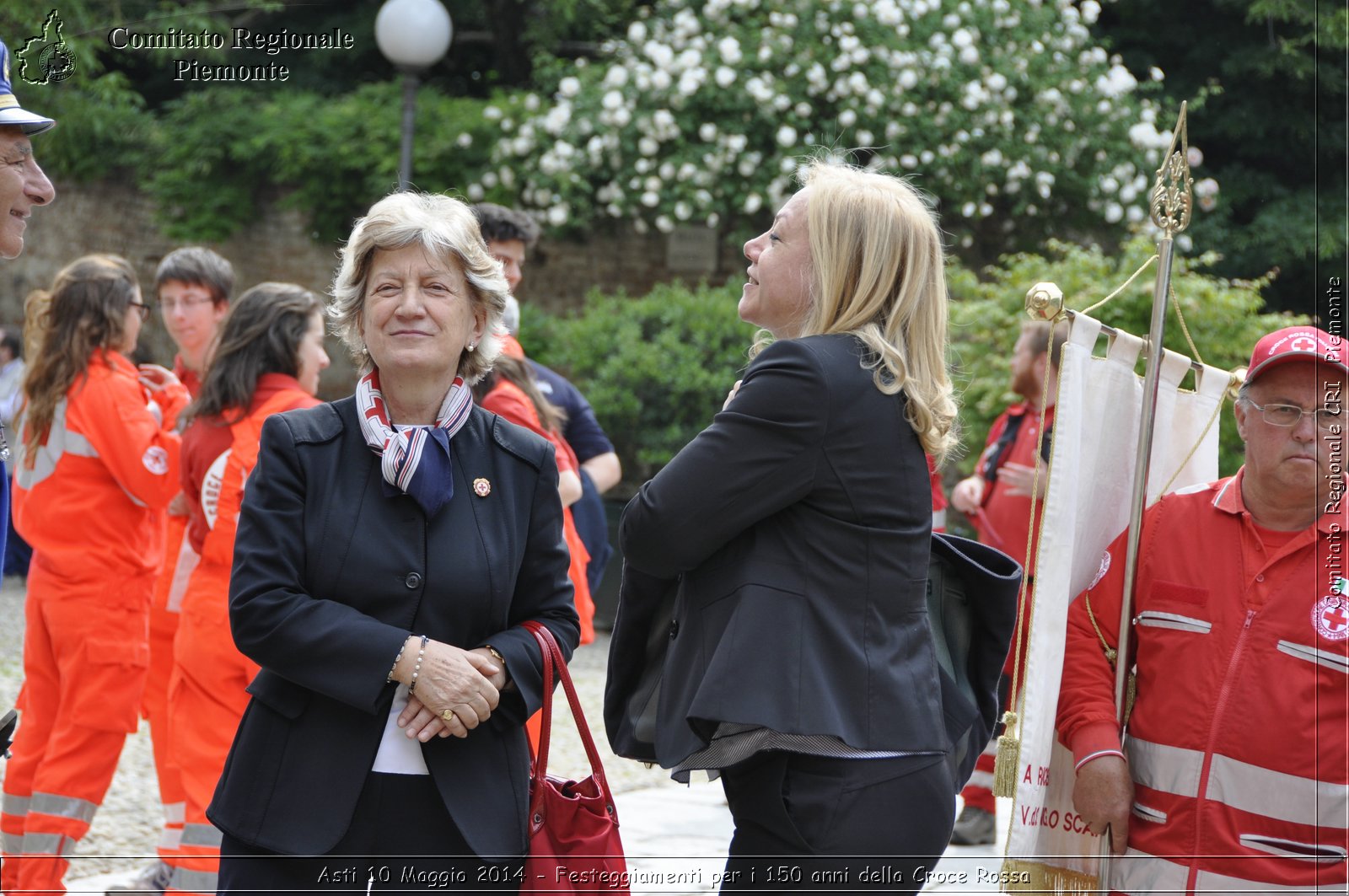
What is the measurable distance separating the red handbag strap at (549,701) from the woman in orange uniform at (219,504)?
168 centimetres

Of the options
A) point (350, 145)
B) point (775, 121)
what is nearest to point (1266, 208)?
point (775, 121)

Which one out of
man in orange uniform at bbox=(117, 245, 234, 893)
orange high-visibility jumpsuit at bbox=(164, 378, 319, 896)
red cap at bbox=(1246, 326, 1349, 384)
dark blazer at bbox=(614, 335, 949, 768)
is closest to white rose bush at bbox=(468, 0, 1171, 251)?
man in orange uniform at bbox=(117, 245, 234, 893)

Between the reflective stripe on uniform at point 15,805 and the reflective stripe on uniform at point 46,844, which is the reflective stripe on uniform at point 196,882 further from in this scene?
the reflective stripe on uniform at point 15,805

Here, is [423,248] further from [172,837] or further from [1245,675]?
[172,837]

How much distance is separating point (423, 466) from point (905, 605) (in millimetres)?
936

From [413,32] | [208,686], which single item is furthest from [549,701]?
[413,32]

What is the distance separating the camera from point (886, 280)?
261cm

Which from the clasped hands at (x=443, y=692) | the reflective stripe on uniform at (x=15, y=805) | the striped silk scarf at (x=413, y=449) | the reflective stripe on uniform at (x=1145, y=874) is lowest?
the reflective stripe on uniform at (x=15, y=805)

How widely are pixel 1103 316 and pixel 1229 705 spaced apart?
6.40 meters

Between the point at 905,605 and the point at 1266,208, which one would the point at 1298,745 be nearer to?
the point at 905,605

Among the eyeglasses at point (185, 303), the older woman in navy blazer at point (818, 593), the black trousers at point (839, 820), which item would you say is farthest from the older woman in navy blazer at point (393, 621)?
the eyeglasses at point (185, 303)

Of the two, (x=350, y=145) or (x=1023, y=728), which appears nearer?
(x=1023, y=728)

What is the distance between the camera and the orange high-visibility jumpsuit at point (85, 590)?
4555 mm

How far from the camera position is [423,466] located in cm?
262
